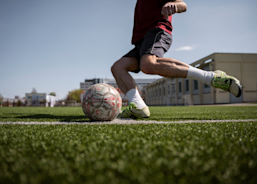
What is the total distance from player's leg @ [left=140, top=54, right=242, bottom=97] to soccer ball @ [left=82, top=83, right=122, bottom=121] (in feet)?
2.47

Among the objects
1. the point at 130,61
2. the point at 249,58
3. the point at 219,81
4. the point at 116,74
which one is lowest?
the point at 219,81

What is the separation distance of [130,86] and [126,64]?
1.41ft

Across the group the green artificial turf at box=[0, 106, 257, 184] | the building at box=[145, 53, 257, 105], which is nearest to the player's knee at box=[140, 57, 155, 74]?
the green artificial turf at box=[0, 106, 257, 184]

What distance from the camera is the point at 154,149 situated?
3.71 ft

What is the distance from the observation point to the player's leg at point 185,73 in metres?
3.03

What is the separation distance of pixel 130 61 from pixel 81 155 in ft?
9.26

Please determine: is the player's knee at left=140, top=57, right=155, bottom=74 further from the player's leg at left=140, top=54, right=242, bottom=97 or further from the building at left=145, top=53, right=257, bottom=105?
the building at left=145, top=53, right=257, bottom=105

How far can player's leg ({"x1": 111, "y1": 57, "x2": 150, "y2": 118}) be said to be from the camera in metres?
3.22

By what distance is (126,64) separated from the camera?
11.9 ft

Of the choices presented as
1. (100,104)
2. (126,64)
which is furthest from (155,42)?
(100,104)

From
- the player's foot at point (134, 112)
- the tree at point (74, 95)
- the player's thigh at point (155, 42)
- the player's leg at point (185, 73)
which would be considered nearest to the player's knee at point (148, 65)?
the player's leg at point (185, 73)

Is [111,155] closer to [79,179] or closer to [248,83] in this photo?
[79,179]

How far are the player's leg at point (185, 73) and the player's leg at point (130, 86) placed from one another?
1.70 ft

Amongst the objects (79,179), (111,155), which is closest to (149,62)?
(111,155)
